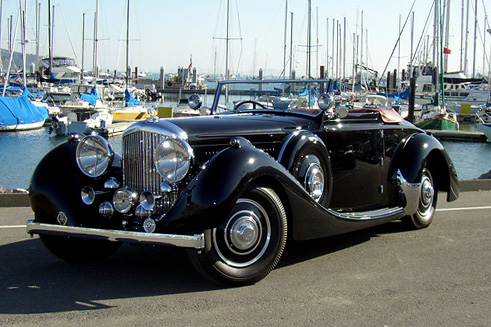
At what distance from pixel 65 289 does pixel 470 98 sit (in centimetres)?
4378

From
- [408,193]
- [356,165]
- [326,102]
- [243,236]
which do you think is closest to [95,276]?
[243,236]

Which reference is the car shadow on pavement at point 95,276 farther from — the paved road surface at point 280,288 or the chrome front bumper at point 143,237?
the chrome front bumper at point 143,237

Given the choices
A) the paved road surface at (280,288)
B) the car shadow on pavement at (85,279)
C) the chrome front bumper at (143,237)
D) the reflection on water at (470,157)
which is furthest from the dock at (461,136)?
the chrome front bumper at (143,237)

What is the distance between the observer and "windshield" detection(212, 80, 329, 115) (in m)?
6.55

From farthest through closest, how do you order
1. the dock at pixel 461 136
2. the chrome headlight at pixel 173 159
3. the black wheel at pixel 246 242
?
the dock at pixel 461 136 < the chrome headlight at pixel 173 159 < the black wheel at pixel 246 242

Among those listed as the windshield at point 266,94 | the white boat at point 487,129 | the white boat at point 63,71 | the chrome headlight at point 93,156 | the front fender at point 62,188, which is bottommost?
the front fender at point 62,188

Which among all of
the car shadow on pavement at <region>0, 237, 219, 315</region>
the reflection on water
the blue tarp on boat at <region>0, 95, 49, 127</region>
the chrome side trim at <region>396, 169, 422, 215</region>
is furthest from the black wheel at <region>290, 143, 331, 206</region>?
the blue tarp on boat at <region>0, 95, 49, 127</region>

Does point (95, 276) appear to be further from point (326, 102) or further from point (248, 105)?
point (248, 105)

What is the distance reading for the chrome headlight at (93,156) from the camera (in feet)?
16.3

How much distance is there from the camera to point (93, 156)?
500cm

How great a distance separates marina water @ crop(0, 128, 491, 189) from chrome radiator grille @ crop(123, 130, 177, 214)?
1277cm

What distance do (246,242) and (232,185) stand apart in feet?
1.53

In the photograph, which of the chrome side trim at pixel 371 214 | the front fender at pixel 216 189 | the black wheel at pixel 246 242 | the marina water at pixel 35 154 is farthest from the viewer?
the marina water at pixel 35 154

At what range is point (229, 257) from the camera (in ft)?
14.1
